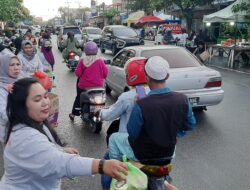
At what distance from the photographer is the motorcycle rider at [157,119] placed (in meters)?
2.79

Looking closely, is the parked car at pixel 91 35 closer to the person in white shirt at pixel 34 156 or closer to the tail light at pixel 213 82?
the tail light at pixel 213 82

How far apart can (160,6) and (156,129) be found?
3290 centimetres

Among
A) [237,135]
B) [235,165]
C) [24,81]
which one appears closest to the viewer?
[24,81]

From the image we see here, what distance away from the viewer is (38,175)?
6.88 feet

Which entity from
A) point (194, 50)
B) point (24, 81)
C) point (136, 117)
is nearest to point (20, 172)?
point (24, 81)

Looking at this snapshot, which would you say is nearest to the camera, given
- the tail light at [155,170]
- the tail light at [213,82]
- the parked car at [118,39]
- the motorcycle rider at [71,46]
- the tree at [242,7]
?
the tail light at [155,170]

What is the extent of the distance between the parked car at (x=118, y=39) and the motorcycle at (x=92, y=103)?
1642 centimetres

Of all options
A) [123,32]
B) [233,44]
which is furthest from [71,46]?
[123,32]

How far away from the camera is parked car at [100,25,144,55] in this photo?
2341 cm

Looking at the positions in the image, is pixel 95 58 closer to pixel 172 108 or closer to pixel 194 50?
pixel 172 108

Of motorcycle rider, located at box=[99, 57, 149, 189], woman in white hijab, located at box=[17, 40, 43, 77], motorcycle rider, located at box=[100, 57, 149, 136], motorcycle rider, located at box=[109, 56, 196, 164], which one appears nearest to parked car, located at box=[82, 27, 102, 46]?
woman in white hijab, located at box=[17, 40, 43, 77]

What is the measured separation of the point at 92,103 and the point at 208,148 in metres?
2.17

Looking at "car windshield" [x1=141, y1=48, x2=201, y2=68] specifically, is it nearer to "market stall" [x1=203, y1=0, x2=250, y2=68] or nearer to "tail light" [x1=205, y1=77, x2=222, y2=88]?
"tail light" [x1=205, y1=77, x2=222, y2=88]

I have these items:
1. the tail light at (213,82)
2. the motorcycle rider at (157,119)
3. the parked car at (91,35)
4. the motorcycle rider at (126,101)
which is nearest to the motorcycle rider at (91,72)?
the tail light at (213,82)
